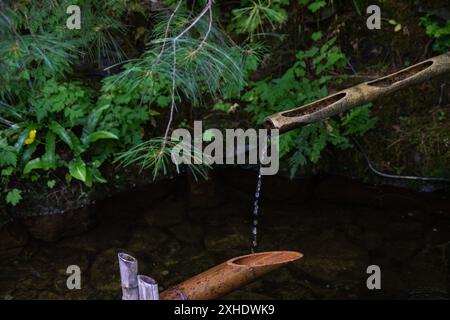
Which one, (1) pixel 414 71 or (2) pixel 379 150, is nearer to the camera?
(1) pixel 414 71

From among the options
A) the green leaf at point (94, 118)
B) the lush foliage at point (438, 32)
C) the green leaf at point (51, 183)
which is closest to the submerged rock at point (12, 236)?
the green leaf at point (51, 183)

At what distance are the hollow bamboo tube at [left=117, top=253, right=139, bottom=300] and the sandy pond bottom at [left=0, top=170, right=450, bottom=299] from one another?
1.82m

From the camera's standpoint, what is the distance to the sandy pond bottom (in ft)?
14.4

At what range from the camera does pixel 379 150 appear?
17.5 ft

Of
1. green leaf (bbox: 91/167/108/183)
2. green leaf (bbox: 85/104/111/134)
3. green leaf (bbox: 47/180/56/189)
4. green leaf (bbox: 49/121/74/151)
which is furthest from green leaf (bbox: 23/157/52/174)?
green leaf (bbox: 85/104/111/134)

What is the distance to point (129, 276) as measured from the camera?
2.63 meters

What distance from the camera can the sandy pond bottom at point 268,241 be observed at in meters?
4.38

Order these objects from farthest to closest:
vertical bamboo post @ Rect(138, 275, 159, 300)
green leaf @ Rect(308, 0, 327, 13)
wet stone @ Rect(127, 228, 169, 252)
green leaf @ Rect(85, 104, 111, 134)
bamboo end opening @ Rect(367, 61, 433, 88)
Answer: green leaf @ Rect(308, 0, 327, 13)
green leaf @ Rect(85, 104, 111, 134)
wet stone @ Rect(127, 228, 169, 252)
bamboo end opening @ Rect(367, 61, 433, 88)
vertical bamboo post @ Rect(138, 275, 159, 300)

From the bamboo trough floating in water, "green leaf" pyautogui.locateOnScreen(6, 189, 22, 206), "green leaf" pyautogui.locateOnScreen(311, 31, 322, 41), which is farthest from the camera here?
"green leaf" pyautogui.locateOnScreen(311, 31, 322, 41)

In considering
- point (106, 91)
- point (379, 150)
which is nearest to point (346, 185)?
point (379, 150)

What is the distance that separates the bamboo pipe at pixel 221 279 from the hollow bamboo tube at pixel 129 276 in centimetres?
17

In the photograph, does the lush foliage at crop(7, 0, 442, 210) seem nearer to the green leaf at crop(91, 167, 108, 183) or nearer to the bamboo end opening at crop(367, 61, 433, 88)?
the green leaf at crop(91, 167, 108, 183)

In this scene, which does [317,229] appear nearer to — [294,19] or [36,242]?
[294,19]

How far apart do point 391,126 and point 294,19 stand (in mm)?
1743
